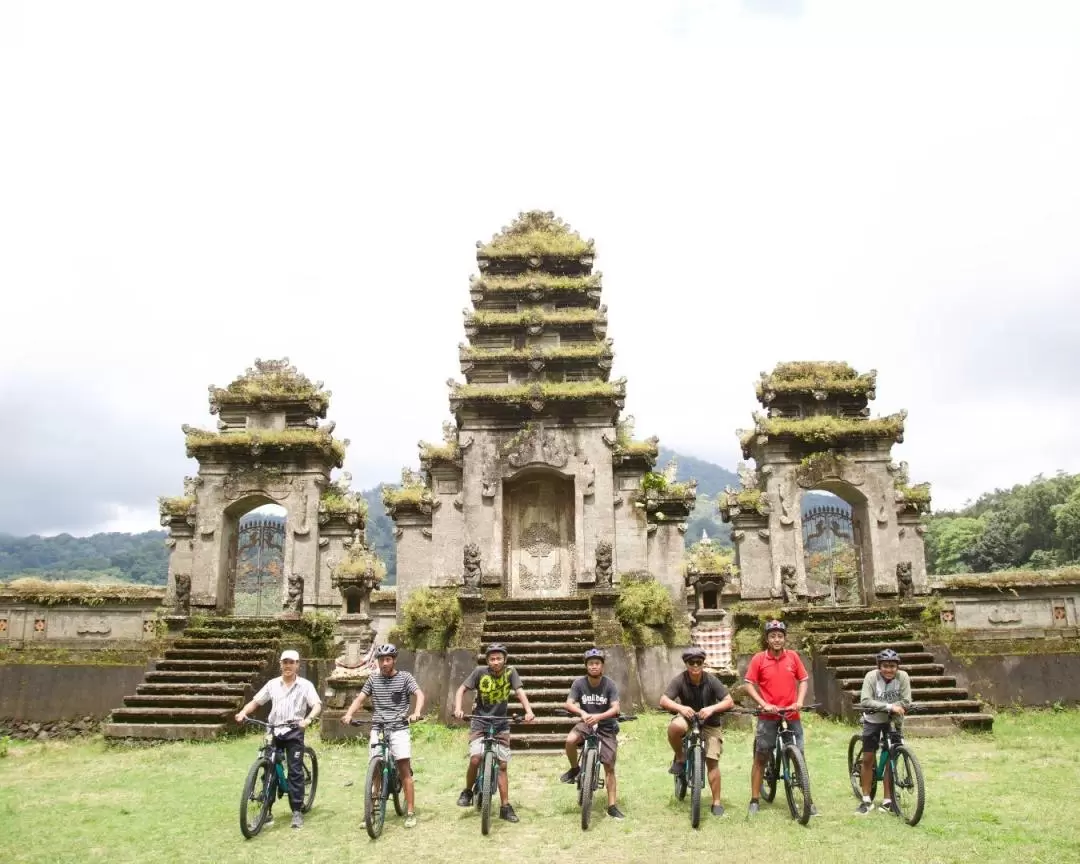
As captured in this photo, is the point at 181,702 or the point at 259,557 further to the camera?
the point at 259,557

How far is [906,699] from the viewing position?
Answer: 8.34 m

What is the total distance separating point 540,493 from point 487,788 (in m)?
11.3

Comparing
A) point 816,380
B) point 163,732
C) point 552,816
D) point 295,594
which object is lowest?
point 163,732

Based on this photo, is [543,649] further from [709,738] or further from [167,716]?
[709,738]

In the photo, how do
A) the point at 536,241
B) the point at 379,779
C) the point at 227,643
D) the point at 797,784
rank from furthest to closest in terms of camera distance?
the point at 536,241, the point at 227,643, the point at 379,779, the point at 797,784

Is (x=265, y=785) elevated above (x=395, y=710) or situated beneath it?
situated beneath

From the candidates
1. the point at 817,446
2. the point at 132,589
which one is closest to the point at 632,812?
the point at 817,446

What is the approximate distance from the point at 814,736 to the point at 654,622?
3.80 metres

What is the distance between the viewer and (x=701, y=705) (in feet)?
27.6

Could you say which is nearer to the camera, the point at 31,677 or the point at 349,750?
the point at 349,750

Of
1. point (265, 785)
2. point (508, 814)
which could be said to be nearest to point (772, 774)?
point (508, 814)

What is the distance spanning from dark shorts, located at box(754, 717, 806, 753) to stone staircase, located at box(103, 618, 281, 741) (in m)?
10.3

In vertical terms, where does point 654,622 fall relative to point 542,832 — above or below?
above

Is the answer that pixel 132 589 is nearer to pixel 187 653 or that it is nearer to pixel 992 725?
pixel 187 653
